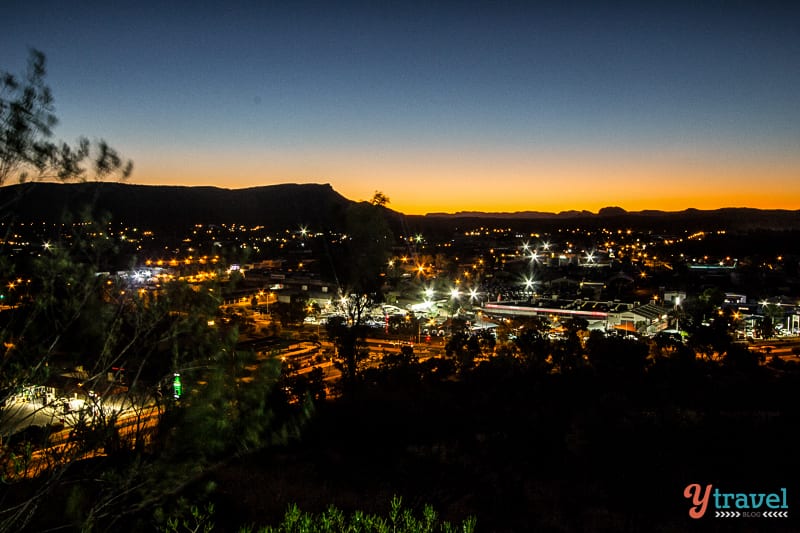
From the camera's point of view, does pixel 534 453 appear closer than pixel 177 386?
No

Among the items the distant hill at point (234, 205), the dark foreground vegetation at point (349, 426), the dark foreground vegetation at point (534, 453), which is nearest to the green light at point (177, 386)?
the dark foreground vegetation at point (349, 426)

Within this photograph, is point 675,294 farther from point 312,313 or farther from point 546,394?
point 546,394

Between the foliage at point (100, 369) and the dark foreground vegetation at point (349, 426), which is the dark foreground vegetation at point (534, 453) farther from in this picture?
the foliage at point (100, 369)

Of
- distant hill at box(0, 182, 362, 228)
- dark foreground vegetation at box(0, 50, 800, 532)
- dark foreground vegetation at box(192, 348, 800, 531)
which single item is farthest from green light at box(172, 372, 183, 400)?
distant hill at box(0, 182, 362, 228)

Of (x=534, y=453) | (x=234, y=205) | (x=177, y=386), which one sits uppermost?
(x=234, y=205)

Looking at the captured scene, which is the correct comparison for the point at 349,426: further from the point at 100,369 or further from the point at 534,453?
the point at 100,369

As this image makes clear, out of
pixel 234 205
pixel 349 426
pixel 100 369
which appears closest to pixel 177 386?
pixel 100 369

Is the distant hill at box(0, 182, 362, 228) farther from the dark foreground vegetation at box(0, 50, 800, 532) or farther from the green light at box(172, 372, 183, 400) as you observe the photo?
the green light at box(172, 372, 183, 400)

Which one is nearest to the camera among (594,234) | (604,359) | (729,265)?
(604,359)

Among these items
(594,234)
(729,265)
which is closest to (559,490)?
(729,265)

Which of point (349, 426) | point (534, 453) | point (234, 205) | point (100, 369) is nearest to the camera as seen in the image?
point (100, 369)

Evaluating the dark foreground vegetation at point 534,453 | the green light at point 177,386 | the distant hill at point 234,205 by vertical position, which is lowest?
the dark foreground vegetation at point 534,453
